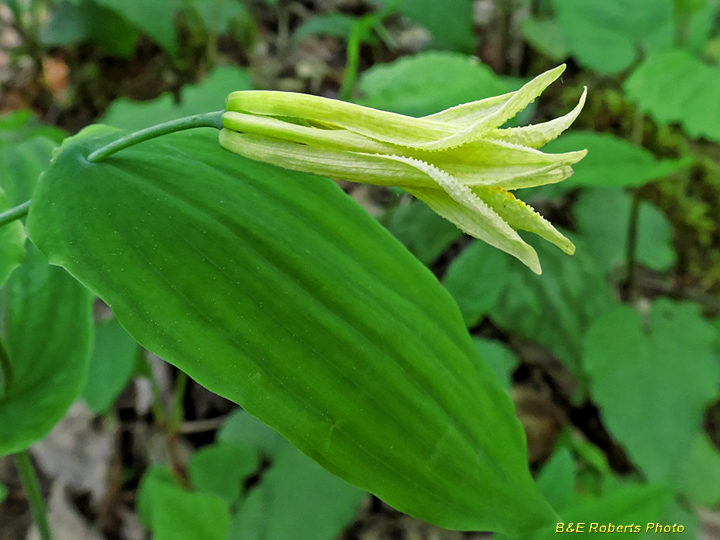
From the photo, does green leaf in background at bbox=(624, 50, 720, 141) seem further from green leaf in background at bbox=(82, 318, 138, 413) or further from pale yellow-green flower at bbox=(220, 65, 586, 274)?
green leaf in background at bbox=(82, 318, 138, 413)

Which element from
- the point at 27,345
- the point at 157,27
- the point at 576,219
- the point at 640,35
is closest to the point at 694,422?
the point at 576,219

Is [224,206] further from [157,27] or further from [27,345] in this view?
[157,27]

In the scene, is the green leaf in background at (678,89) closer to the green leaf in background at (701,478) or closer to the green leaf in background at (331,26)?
the green leaf in background at (701,478)

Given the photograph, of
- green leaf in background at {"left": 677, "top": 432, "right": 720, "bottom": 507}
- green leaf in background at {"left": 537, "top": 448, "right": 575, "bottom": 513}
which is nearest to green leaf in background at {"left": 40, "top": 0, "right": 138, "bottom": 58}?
green leaf in background at {"left": 537, "top": 448, "right": 575, "bottom": 513}

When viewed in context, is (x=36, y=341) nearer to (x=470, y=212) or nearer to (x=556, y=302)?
(x=470, y=212)

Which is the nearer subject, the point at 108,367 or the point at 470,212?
the point at 470,212

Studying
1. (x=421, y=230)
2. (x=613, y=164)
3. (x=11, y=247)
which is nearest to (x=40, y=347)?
(x=11, y=247)
